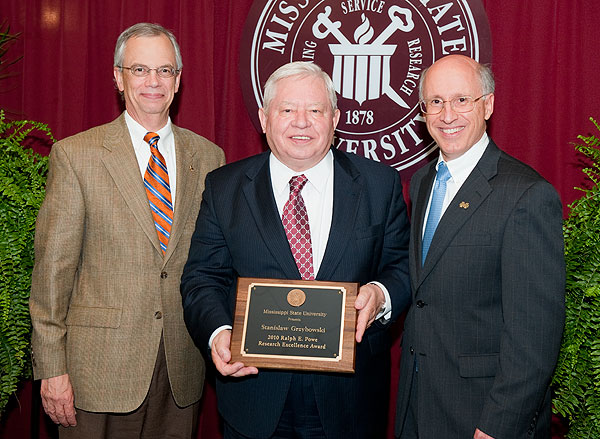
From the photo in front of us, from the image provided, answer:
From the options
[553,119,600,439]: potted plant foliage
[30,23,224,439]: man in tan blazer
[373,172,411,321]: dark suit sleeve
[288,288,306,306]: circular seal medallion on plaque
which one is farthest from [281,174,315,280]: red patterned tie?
[553,119,600,439]: potted plant foliage

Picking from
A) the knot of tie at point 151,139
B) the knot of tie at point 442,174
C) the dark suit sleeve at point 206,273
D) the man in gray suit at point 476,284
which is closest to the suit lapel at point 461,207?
the man in gray suit at point 476,284

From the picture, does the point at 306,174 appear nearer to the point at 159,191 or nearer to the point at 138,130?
the point at 159,191

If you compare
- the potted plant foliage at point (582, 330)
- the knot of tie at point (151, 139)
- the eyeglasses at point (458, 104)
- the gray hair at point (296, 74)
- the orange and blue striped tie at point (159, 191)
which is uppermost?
the gray hair at point (296, 74)

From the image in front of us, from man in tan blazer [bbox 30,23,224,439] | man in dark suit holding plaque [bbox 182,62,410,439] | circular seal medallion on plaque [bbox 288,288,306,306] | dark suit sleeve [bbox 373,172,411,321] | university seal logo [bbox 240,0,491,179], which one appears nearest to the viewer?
circular seal medallion on plaque [bbox 288,288,306,306]

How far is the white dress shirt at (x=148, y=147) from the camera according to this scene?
8.34 ft

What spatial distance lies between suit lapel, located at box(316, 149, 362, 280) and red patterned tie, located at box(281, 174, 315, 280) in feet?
0.19

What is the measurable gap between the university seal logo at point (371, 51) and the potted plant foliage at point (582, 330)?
124 centimetres

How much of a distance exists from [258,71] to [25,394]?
249 centimetres

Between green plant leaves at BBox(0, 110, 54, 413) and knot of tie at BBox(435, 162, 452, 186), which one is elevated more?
knot of tie at BBox(435, 162, 452, 186)

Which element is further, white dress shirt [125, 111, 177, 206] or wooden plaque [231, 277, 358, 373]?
white dress shirt [125, 111, 177, 206]

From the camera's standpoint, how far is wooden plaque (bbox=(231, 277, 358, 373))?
6.18 ft

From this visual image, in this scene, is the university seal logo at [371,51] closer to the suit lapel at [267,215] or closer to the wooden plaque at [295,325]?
the suit lapel at [267,215]

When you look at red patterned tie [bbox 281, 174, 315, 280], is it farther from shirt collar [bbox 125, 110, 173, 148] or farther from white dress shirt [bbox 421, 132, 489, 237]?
shirt collar [bbox 125, 110, 173, 148]

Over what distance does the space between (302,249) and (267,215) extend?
18cm
